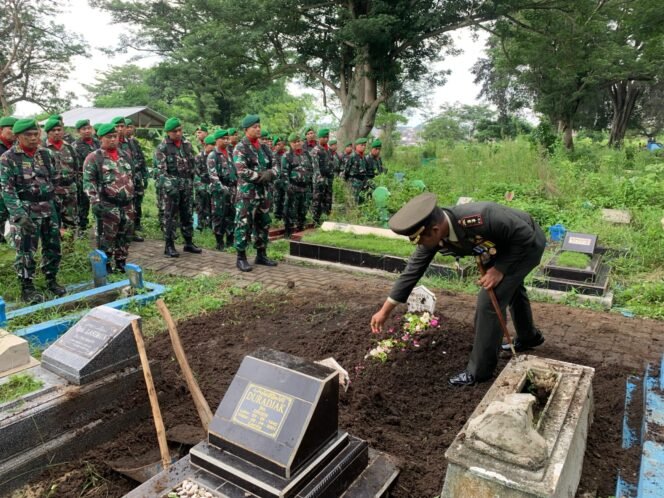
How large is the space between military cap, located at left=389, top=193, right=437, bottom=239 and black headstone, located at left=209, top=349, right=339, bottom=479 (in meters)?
1.05

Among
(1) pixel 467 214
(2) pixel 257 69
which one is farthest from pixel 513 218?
(2) pixel 257 69

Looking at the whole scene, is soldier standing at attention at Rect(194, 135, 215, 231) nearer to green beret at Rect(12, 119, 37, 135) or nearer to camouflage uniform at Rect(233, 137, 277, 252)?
camouflage uniform at Rect(233, 137, 277, 252)

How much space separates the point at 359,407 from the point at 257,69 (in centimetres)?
1600

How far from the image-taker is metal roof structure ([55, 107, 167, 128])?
14.9 metres

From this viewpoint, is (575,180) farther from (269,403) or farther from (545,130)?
(269,403)

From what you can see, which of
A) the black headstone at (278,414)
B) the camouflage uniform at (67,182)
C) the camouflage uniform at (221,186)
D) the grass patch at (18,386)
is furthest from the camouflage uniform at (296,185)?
the black headstone at (278,414)

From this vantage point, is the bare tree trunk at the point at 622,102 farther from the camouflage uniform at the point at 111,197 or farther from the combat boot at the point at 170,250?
the camouflage uniform at the point at 111,197

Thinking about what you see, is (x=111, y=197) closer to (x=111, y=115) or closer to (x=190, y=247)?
(x=190, y=247)

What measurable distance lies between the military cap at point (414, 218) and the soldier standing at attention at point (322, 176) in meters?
7.26

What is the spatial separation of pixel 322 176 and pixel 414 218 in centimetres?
785

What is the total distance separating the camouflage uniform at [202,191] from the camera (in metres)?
9.28

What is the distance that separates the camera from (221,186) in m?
8.45

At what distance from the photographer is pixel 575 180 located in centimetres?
1130

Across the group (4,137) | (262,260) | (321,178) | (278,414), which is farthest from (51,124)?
(278,414)
